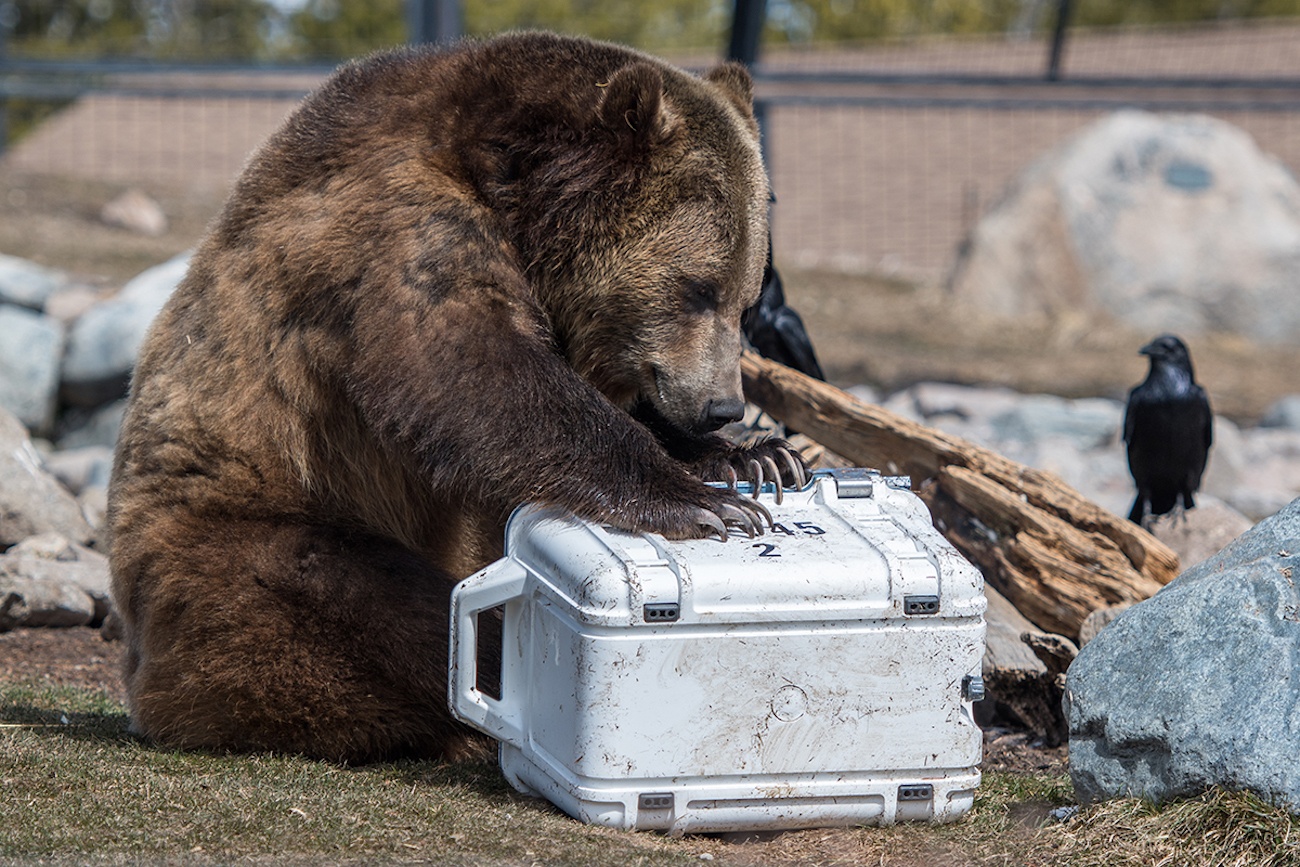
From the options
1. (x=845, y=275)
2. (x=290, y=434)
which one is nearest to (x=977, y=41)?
(x=845, y=275)

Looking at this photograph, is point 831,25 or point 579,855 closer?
point 579,855

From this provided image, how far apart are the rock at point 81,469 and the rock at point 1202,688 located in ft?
20.0

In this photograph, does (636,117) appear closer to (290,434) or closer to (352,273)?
(352,273)

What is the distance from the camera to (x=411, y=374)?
149 inches

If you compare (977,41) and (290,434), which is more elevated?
(977,41)

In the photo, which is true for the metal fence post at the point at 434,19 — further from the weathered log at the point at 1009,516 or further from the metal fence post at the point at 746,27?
the weathered log at the point at 1009,516

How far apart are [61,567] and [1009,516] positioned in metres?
3.85

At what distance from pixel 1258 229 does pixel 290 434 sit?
1241cm

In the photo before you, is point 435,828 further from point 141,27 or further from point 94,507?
point 141,27

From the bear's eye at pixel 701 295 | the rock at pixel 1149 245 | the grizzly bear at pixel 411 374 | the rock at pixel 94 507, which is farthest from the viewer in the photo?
the rock at pixel 1149 245

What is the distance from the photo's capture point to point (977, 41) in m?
20.7

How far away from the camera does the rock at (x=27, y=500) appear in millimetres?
6617

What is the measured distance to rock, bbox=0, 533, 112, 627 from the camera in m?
5.85

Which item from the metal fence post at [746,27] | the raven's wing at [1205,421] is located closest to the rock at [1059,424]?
the metal fence post at [746,27]
